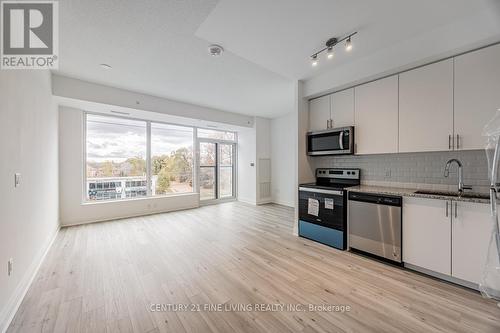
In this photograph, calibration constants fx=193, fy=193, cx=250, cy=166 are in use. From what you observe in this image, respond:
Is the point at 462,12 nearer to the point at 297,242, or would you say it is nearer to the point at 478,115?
the point at 478,115

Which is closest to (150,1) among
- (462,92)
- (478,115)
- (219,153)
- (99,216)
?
(462,92)

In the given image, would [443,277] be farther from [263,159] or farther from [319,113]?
[263,159]

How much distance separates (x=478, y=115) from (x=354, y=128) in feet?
4.11

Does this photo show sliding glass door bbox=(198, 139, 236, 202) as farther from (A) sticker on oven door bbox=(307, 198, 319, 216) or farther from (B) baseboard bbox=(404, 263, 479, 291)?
(B) baseboard bbox=(404, 263, 479, 291)

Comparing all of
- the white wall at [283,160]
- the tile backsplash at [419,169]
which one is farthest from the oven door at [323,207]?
the white wall at [283,160]

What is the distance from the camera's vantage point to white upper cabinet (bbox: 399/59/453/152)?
87.7 inches

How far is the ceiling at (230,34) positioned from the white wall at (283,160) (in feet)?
8.07

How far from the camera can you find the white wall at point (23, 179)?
1.58m

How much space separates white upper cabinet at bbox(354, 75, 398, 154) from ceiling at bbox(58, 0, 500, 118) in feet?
1.46

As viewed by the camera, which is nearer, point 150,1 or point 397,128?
Result: point 150,1

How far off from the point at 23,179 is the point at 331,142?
3.89 metres

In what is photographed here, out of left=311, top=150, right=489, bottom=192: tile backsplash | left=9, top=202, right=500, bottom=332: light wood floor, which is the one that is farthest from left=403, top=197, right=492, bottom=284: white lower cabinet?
left=311, top=150, right=489, bottom=192: tile backsplash

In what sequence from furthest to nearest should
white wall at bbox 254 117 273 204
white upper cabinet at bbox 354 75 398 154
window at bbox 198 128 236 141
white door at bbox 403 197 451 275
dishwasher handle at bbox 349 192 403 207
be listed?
white wall at bbox 254 117 273 204 → window at bbox 198 128 236 141 → white upper cabinet at bbox 354 75 398 154 → dishwasher handle at bbox 349 192 403 207 → white door at bbox 403 197 451 275

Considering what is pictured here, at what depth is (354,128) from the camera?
9.89 ft
